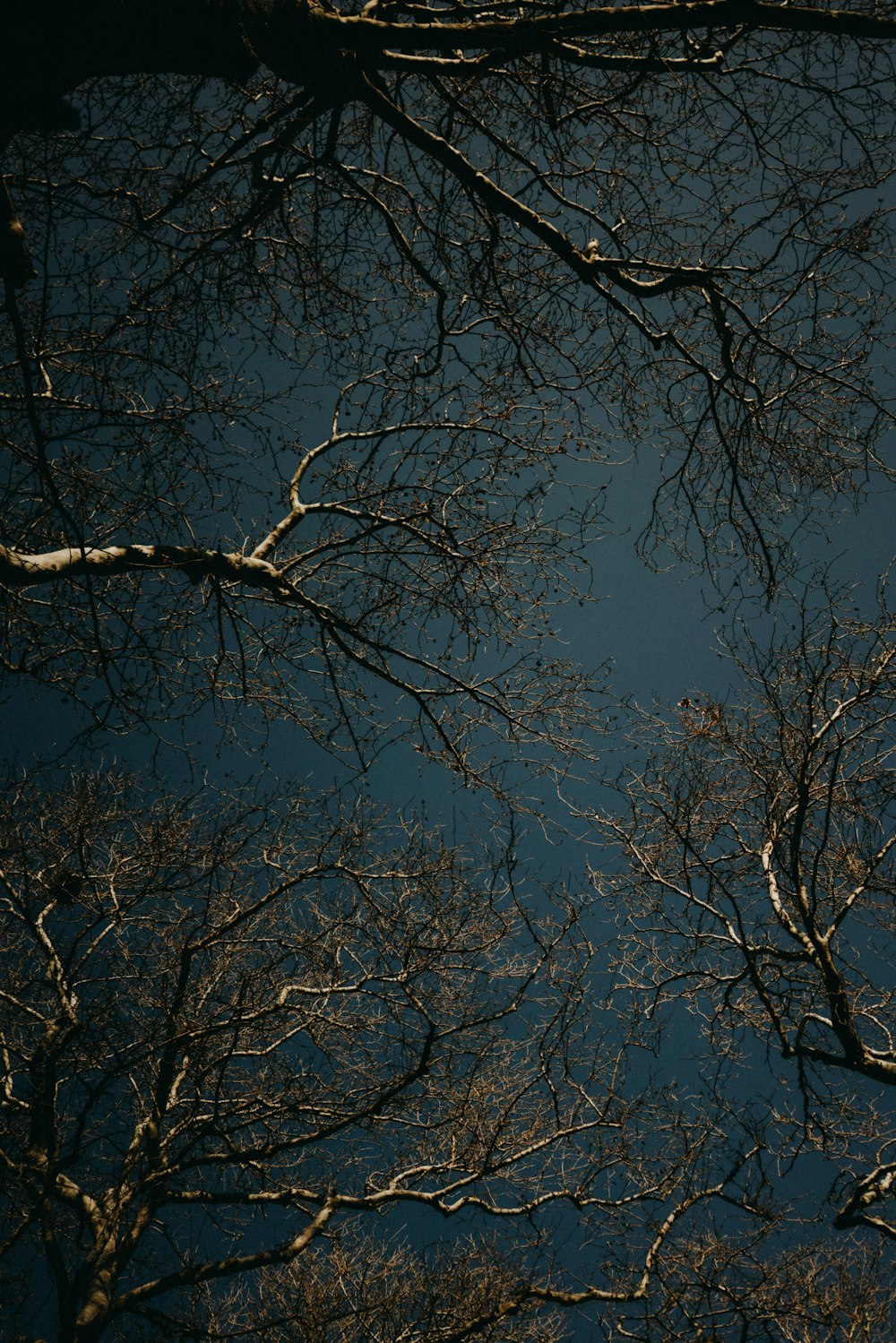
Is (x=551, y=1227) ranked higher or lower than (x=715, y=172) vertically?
lower

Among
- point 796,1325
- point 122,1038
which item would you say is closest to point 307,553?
point 122,1038

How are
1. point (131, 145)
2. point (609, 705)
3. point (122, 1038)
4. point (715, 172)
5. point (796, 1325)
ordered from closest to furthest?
point (131, 145) → point (715, 172) → point (609, 705) → point (122, 1038) → point (796, 1325)

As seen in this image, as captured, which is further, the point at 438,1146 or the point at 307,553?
the point at 438,1146

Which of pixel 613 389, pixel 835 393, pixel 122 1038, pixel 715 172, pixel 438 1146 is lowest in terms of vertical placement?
pixel 438 1146

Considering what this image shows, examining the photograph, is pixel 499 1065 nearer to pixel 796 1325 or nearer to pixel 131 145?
pixel 796 1325

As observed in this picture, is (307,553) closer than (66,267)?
No

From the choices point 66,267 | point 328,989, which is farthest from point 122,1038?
point 66,267

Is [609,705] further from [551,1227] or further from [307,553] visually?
[551,1227]

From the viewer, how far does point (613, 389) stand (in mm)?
4957

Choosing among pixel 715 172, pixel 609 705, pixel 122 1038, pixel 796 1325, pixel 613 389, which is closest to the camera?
pixel 715 172

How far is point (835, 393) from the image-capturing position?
4.53 m

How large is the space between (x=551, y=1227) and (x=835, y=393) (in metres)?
7.37

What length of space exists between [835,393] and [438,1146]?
7669 mm

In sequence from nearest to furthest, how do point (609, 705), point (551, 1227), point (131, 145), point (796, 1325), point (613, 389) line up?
point (131, 145)
point (613, 389)
point (609, 705)
point (551, 1227)
point (796, 1325)
